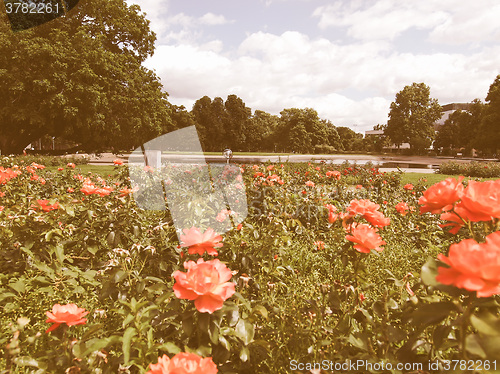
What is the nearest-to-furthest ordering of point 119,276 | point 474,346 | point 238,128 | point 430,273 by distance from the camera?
point 474,346, point 430,273, point 119,276, point 238,128

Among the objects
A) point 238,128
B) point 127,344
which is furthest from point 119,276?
point 238,128

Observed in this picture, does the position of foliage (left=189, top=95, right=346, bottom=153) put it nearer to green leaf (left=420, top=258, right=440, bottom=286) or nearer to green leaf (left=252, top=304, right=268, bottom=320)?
green leaf (left=252, top=304, right=268, bottom=320)

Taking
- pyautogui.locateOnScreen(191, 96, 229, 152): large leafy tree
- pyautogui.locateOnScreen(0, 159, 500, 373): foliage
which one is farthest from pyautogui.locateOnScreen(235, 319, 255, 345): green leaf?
pyautogui.locateOnScreen(191, 96, 229, 152): large leafy tree

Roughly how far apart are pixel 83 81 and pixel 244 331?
680 inches

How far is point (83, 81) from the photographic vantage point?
1559cm

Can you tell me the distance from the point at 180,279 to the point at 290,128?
60.6 metres

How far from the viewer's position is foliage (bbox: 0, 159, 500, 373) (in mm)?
1173

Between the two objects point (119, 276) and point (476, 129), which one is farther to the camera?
point (476, 129)

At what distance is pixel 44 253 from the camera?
270 cm

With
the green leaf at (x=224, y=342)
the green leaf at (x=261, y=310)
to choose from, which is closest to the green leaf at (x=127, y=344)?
the green leaf at (x=224, y=342)

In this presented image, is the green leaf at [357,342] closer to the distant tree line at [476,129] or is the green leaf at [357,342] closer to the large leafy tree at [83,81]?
the large leafy tree at [83,81]

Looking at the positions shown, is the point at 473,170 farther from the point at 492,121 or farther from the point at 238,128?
the point at 238,128

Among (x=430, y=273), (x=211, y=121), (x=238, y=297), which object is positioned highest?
(x=211, y=121)

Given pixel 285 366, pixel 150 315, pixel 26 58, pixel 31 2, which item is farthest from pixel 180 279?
pixel 31 2
